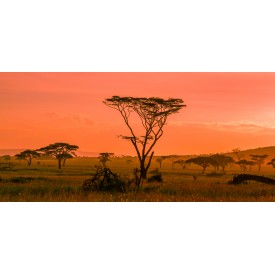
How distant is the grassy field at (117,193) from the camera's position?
12680 millimetres

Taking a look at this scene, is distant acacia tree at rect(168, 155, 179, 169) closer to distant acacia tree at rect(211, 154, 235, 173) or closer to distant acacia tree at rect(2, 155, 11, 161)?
distant acacia tree at rect(211, 154, 235, 173)

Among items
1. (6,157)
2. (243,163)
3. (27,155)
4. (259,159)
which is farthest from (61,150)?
(259,159)

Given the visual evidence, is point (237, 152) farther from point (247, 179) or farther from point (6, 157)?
point (6, 157)

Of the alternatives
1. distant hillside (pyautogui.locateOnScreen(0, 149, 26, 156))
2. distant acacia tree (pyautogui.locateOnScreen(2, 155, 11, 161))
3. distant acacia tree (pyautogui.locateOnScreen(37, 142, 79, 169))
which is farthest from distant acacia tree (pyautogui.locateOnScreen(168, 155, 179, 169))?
distant acacia tree (pyautogui.locateOnScreen(2, 155, 11, 161))

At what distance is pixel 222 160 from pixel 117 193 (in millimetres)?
2803

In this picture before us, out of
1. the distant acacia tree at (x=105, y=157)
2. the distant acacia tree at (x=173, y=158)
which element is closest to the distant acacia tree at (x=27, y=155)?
the distant acacia tree at (x=105, y=157)

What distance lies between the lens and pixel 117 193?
42.6 feet

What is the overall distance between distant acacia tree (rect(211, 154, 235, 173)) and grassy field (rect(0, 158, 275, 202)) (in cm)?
19

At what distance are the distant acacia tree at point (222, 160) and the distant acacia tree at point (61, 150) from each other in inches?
129

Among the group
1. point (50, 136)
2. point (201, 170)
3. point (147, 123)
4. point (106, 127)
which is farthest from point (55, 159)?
point (201, 170)

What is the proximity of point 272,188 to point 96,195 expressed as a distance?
4.11 metres

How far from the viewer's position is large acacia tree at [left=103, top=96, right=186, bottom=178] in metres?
13.7
